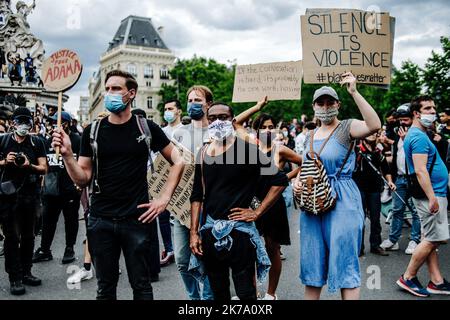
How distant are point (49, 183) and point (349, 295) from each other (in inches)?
187

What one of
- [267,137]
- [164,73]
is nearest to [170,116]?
[267,137]

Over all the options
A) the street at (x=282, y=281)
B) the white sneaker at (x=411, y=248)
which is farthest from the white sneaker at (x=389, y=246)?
the white sneaker at (x=411, y=248)

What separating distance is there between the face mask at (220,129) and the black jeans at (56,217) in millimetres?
3979

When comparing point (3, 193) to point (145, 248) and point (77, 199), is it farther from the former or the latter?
point (145, 248)

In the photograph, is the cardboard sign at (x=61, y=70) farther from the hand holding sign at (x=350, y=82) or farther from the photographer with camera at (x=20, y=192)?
the hand holding sign at (x=350, y=82)

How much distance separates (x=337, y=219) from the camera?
3793 mm

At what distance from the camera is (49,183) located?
6961 mm

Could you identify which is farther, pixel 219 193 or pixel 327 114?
pixel 327 114

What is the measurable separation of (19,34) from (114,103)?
130 feet

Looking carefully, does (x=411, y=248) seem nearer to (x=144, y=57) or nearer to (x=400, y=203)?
(x=400, y=203)

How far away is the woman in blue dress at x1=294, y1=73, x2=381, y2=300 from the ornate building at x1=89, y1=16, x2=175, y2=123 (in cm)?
9465

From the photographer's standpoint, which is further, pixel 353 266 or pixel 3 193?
pixel 3 193
